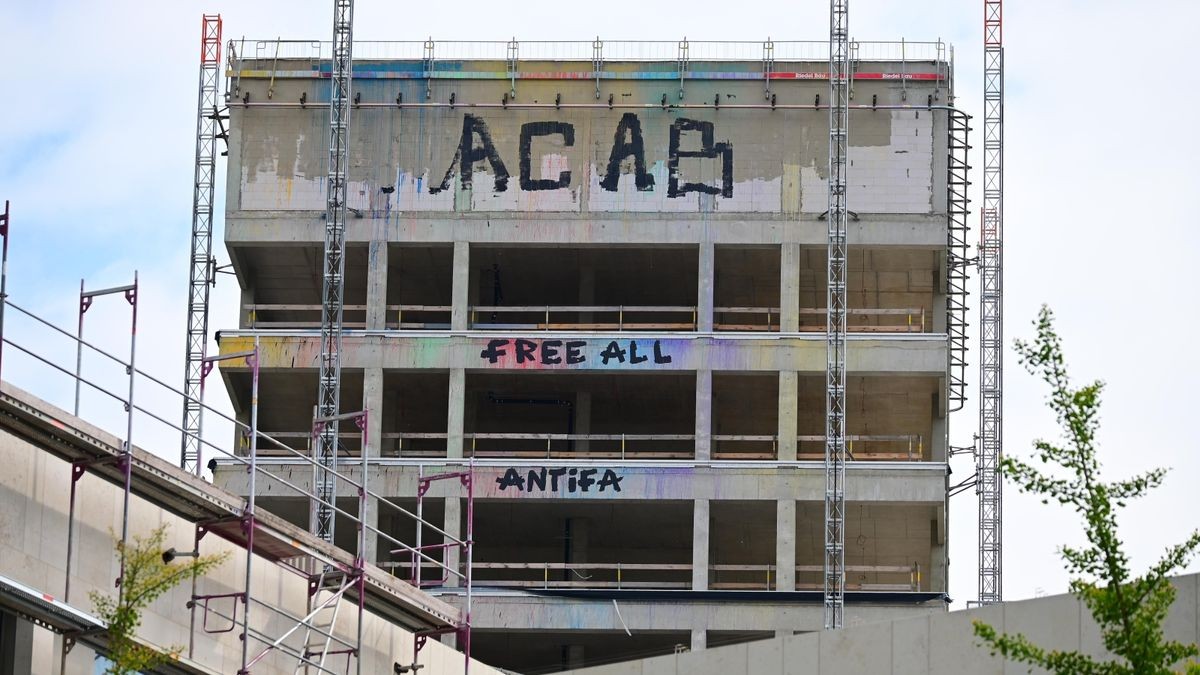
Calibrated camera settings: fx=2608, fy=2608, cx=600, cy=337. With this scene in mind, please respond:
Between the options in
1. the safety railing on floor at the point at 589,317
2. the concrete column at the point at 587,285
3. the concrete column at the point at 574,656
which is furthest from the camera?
the concrete column at the point at 587,285

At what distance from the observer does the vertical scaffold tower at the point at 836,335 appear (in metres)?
74.1

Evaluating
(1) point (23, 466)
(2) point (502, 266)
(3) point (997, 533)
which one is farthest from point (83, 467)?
(3) point (997, 533)

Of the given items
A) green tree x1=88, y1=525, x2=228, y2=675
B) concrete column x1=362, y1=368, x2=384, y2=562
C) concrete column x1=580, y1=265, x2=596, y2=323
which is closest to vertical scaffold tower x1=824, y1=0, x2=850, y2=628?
concrete column x1=580, y1=265, x2=596, y2=323

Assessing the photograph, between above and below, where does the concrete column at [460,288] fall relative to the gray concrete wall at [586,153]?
below

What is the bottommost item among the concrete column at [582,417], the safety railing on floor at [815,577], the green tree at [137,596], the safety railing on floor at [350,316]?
the safety railing on floor at [815,577]

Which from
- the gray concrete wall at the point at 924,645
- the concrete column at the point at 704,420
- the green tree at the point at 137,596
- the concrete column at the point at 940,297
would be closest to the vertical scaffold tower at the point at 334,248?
the concrete column at the point at 704,420

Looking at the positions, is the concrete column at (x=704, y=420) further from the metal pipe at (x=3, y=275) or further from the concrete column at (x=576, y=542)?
the metal pipe at (x=3, y=275)

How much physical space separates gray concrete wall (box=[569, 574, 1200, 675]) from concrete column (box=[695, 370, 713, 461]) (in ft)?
93.4

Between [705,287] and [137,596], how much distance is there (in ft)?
145

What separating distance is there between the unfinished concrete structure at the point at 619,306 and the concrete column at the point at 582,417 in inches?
3.4

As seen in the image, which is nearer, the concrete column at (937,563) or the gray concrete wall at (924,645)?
the gray concrete wall at (924,645)

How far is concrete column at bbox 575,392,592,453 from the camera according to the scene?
80188 millimetres

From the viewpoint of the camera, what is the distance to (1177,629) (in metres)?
40.0

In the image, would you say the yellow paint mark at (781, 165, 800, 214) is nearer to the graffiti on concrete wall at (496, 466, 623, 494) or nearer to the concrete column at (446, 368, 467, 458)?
the graffiti on concrete wall at (496, 466, 623, 494)
